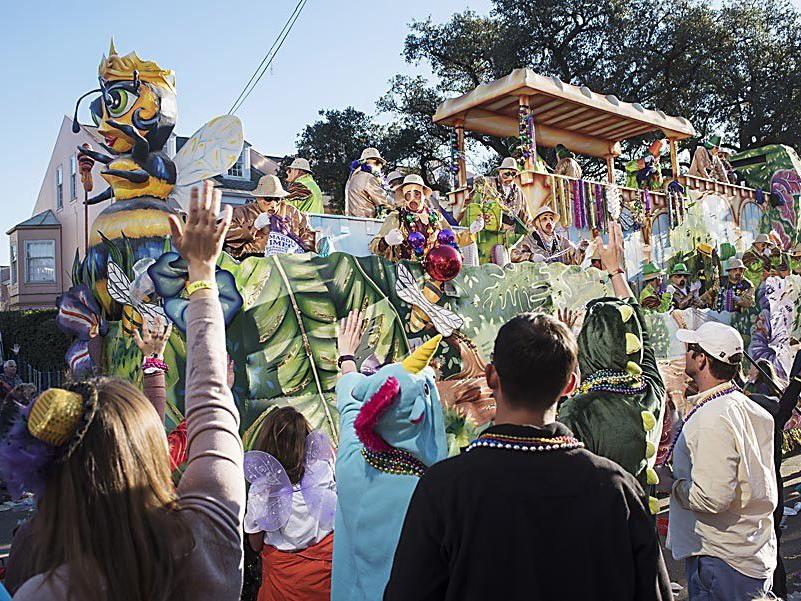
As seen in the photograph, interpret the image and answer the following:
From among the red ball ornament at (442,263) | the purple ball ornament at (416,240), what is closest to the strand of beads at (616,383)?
→ the red ball ornament at (442,263)

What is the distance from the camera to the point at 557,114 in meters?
15.0

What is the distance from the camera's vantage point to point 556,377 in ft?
6.62

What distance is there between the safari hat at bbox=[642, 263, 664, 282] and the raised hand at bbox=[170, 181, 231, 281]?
11.1 metres

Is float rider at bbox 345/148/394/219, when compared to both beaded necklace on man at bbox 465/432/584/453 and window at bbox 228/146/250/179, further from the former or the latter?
window at bbox 228/146/250/179

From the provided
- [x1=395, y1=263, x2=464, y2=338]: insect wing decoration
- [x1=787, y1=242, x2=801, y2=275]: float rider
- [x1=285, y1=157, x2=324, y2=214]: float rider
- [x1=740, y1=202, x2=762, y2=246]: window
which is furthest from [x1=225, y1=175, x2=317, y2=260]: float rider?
[x1=740, y1=202, x2=762, y2=246]: window

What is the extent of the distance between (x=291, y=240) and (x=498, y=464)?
17.3 ft

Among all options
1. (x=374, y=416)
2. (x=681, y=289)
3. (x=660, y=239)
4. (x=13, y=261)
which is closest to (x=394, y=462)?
(x=374, y=416)

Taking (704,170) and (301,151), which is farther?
(301,151)

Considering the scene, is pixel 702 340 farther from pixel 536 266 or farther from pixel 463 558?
pixel 536 266

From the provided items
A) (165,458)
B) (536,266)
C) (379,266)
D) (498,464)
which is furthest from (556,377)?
(536,266)

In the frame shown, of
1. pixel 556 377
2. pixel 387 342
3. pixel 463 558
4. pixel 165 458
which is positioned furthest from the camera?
pixel 387 342

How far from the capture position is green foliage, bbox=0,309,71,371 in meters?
16.8

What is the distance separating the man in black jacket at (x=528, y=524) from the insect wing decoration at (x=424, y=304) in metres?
4.64

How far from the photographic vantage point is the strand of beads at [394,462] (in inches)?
115
